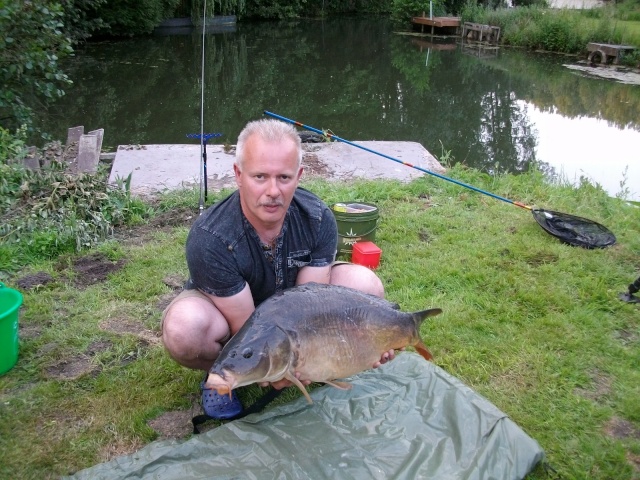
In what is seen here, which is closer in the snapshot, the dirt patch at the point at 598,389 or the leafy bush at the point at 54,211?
the dirt patch at the point at 598,389

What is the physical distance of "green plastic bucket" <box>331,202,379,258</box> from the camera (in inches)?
147

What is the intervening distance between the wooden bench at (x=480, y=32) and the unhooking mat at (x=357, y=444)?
22025 mm

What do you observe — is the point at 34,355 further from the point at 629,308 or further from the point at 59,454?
the point at 629,308

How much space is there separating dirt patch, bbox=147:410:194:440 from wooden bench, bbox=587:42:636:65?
18007 millimetres

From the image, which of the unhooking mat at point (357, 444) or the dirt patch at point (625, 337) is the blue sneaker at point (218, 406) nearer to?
the unhooking mat at point (357, 444)

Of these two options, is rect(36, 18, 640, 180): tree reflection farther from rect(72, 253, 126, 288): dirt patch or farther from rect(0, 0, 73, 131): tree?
rect(72, 253, 126, 288): dirt patch

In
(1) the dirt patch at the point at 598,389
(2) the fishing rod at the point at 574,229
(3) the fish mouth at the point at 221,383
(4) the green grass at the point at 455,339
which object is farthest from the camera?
(2) the fishing rod at the point at 574,229

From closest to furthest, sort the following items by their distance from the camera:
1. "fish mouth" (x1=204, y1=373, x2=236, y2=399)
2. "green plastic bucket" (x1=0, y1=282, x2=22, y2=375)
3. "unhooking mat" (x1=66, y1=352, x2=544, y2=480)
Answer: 1. "fish mouth" (x1=204, y1=373, x2=236, y2=399)
2. "unhooking mat" (x1=66, y1=352, x2=544, y2=480)
3. "green plastic bucket" (x1=0, y1=282, x2=22, y2=375)

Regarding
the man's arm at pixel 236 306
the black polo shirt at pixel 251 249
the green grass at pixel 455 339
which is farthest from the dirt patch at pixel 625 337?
the man's arm at pixel 236 306

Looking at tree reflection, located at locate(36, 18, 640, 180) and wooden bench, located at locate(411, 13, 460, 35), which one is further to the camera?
wooden bench, located at locate(411, 13, 460, 35)

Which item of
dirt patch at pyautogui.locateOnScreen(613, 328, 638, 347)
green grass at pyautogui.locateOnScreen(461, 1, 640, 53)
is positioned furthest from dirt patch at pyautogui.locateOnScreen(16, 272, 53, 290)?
green grass at pyautogui.locateOnScreen(461, 1, 640, 53)

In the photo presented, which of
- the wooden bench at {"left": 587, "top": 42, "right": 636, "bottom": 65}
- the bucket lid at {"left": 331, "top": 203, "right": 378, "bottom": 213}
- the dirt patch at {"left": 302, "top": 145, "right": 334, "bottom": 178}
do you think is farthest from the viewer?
the wooden bench at {"left": 587, "top": 42, "right": 636, "bottom": 65}

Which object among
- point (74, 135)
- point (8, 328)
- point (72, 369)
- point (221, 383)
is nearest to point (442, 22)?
point (74, 135)

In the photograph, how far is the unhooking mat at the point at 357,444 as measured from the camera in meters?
2.04
